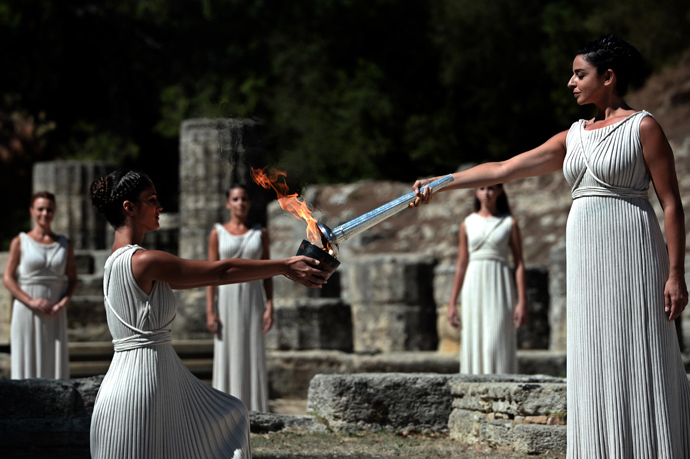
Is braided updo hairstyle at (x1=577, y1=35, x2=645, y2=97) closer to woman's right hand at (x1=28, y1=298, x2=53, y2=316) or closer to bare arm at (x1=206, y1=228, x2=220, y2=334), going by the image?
bare arm at (x1=206, y1=228, x2=220, y2=334)

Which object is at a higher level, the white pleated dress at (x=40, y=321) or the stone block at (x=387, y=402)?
the white pleated dress at (x=40, y=321)

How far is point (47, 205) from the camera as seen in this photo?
7008mm

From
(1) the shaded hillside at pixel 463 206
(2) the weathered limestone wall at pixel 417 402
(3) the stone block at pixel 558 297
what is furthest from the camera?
(1) the shaded hillside at pixel 463 206

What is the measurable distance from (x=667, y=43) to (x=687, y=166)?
6.65 m

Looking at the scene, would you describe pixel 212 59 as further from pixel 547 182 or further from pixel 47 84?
pixel 547 182

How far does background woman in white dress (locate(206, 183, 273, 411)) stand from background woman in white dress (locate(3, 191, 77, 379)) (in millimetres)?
1179

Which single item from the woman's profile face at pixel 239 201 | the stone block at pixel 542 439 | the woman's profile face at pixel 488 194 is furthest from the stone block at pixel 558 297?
the stone block at pixel 542 439

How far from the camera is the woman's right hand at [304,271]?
361cm

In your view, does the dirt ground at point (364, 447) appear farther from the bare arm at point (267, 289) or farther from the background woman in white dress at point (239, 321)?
Answer: the bare arm at point (267, 289)

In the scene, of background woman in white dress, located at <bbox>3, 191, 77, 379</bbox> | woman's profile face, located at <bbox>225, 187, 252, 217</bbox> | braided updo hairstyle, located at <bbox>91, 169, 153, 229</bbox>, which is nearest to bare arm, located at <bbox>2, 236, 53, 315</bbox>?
background woman in white dress, located at <bbox>3, 191, 77, 379</bbox>

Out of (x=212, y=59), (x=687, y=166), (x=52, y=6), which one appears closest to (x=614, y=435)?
(x=687, y=166)

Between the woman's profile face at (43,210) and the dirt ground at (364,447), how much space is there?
8.33 feet

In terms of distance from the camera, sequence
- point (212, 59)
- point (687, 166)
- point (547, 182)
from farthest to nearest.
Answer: point (212, 59), point (547, 182), point (687, 166)

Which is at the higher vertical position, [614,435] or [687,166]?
[687,166]
